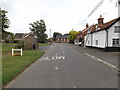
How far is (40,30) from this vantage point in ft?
301

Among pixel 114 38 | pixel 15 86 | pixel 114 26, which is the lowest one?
pixel 15 86

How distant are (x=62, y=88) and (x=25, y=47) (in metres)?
28.4

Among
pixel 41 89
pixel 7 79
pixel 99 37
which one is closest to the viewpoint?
pixel 41 89

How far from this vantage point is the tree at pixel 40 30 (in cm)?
9069

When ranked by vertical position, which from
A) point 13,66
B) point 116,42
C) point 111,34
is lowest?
point 13,66

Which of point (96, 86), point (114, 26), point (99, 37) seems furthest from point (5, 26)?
point (96, 86)

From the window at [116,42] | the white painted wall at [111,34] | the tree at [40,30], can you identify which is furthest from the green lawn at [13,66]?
the tree at [40,30]

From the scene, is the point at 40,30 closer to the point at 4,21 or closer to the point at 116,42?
the point at 4,21

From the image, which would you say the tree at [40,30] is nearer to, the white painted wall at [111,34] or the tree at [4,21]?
the tree at [4,21]

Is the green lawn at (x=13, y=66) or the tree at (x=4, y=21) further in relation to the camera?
the tree at (x=4, y=21)

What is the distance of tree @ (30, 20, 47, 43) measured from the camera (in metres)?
90.7

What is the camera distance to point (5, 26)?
39.2 meters

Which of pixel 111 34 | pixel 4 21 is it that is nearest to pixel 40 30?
pixel 4 21

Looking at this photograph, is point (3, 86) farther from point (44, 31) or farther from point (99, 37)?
point (44, 31)
